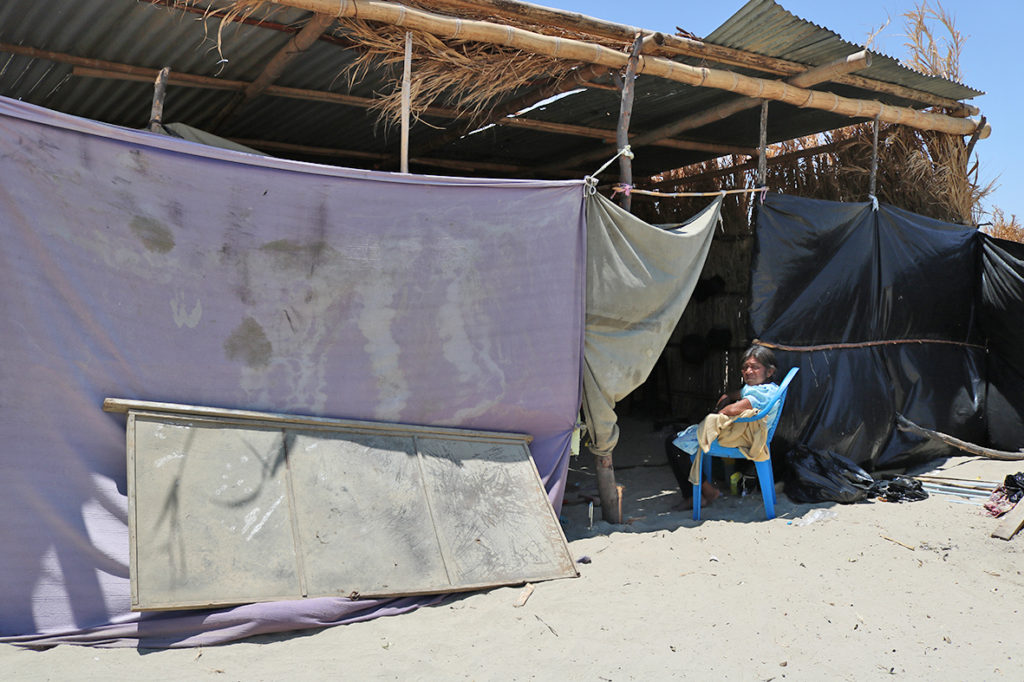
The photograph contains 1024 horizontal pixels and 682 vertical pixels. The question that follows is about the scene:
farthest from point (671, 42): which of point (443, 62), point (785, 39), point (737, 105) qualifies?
point (443, 62)

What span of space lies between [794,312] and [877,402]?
1132mm

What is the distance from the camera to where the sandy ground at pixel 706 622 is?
2.75 m

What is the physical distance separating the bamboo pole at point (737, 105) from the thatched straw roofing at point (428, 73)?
0.10 feet

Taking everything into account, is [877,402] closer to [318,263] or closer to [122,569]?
[318,263]

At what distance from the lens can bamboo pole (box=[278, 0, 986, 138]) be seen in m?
3.81

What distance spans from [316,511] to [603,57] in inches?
119

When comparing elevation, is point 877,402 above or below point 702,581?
above

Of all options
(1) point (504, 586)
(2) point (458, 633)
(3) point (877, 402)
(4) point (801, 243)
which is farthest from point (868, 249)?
(2) point (458, 633)

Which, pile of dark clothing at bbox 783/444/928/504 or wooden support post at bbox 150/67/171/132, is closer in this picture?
wooden support post at bbox 150/67/171/132

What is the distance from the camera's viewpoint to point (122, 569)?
9.63 ft

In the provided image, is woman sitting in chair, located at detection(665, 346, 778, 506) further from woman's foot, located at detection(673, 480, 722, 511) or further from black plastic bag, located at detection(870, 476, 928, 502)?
black plastic bag, located at detection(870, 476, 928, 502)

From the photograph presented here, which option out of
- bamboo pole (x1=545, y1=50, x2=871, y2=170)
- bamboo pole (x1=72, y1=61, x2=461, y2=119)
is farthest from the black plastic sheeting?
bamboo pole (x1=72, y1=61, x2=461, y2=119)

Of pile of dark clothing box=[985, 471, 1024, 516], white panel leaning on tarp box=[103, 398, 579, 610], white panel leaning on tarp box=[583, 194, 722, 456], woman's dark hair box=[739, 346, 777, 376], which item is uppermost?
white panel leaning on tarp box=[583, 194, 722, 456]

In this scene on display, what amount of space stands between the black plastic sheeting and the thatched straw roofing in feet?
3.00
